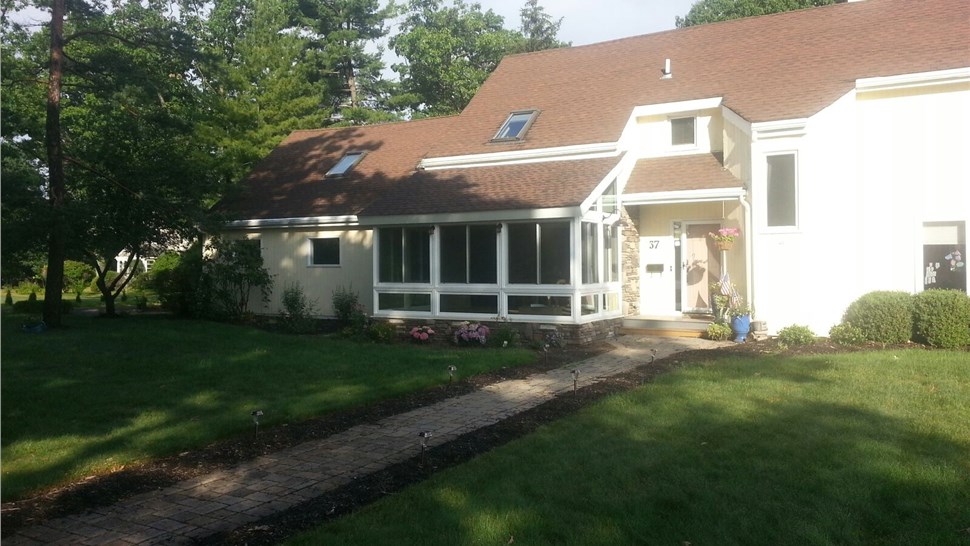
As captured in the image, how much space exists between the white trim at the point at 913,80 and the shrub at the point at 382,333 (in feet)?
33.8

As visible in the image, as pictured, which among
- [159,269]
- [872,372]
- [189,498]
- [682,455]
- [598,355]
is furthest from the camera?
[159,269]

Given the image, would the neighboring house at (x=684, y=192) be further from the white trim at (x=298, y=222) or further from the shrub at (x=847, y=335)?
the shrub at (x=847, y=335)

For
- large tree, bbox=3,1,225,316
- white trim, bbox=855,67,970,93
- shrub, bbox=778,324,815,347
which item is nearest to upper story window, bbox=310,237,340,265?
large tree, bbox=3,1,225,316

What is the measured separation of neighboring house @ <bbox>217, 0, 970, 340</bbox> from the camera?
14453 millimetres

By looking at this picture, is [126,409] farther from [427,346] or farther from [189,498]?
[427,346]

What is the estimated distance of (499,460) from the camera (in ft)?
21.9

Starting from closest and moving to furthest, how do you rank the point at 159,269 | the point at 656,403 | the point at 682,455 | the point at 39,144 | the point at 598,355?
the point at 682,455, the point at 656,403, the point at 598,355, the point at 39,144, the point at 159,269

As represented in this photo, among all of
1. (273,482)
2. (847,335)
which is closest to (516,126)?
(847,335)

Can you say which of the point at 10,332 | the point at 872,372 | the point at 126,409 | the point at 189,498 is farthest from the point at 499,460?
the point at 10,332

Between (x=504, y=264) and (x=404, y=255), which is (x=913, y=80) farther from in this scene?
(x=404, y=255)

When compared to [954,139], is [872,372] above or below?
below

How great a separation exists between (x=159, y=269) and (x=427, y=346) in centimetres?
1465

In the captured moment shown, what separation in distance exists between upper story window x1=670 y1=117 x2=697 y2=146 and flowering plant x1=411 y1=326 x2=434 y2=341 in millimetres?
7131

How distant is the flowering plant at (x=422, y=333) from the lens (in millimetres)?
15570
